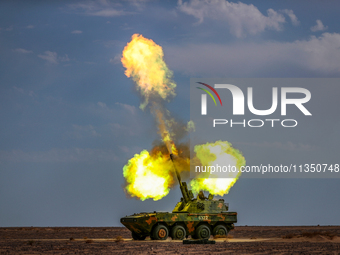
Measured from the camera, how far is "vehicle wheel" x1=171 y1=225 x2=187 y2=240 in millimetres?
54312

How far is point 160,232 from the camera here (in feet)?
176

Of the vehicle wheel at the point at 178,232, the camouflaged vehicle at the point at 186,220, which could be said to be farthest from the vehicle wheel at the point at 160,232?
the vehicle wheel at the point at 178,232

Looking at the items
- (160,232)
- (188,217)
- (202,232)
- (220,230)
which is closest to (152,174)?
(188,217)

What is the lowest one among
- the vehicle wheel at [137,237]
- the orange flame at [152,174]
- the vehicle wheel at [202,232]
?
the vehicle wheel at [137,237]

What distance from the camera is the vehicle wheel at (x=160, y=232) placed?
53.6 metres

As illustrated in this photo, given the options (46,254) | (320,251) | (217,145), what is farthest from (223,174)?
(46,254)

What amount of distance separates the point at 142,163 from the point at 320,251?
22416 mm

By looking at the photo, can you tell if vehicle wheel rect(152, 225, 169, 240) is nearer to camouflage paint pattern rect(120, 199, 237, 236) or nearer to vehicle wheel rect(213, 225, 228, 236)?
camouflage paint pattern rect(120, 199, 237, 236)

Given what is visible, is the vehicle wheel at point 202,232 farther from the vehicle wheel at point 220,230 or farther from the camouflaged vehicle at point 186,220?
the vehicle wheel at point 220,230

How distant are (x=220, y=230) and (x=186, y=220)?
3.88 meters

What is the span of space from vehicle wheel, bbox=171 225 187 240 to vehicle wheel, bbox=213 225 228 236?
3.31 m

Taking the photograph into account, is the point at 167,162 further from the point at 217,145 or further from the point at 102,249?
the point at 102,249

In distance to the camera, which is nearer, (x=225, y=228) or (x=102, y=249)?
(x=102, y=249)

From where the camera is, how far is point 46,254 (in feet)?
132
